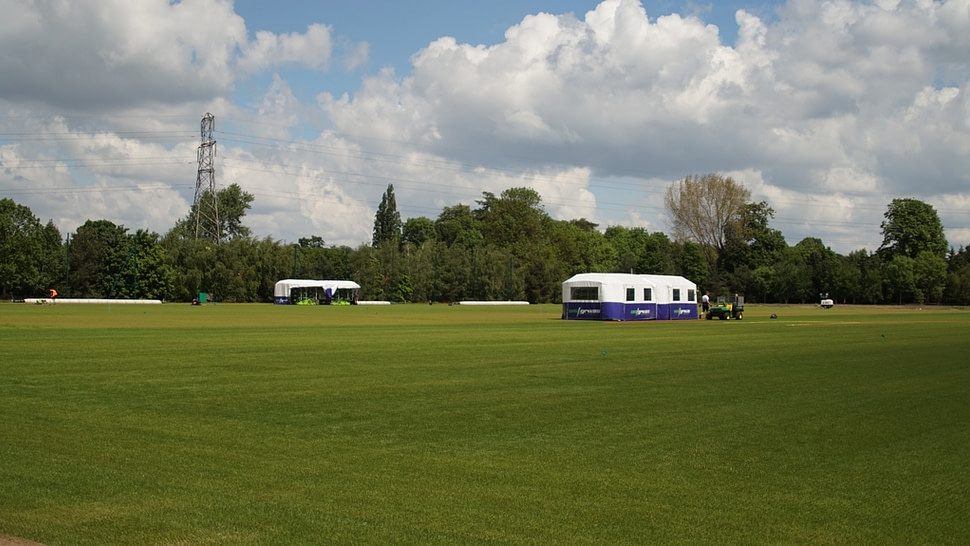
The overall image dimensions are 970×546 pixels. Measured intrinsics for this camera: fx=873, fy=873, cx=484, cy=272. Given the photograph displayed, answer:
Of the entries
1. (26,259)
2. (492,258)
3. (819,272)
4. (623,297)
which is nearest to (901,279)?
(819,272)

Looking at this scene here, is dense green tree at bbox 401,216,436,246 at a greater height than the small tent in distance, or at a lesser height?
greater

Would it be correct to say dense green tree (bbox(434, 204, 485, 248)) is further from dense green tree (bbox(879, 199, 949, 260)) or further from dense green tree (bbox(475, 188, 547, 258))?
dense green tree (bbox(879, 199, 949, 260))

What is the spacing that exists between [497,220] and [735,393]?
14484 centimetres

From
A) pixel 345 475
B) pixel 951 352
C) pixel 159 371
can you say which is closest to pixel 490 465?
pixel 345 475

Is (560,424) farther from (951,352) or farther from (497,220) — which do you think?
(497,220)

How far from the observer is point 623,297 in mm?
60406

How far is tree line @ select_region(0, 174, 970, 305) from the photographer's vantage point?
107 metres

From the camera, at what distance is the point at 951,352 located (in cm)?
2941

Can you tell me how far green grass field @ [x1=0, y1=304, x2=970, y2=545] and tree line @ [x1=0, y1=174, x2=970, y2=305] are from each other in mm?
91253

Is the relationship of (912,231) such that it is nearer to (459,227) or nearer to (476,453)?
(459,227)

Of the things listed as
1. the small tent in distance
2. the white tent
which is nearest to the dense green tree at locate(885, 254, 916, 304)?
the small tent in distance

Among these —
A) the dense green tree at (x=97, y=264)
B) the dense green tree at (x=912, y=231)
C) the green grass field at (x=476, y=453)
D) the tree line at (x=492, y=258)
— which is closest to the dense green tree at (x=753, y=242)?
the tree line at (x=492, y=258)

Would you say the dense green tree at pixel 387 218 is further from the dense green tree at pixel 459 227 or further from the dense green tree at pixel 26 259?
the dense green tree at pixel 26 259

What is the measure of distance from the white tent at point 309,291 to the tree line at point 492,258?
6326 mm
